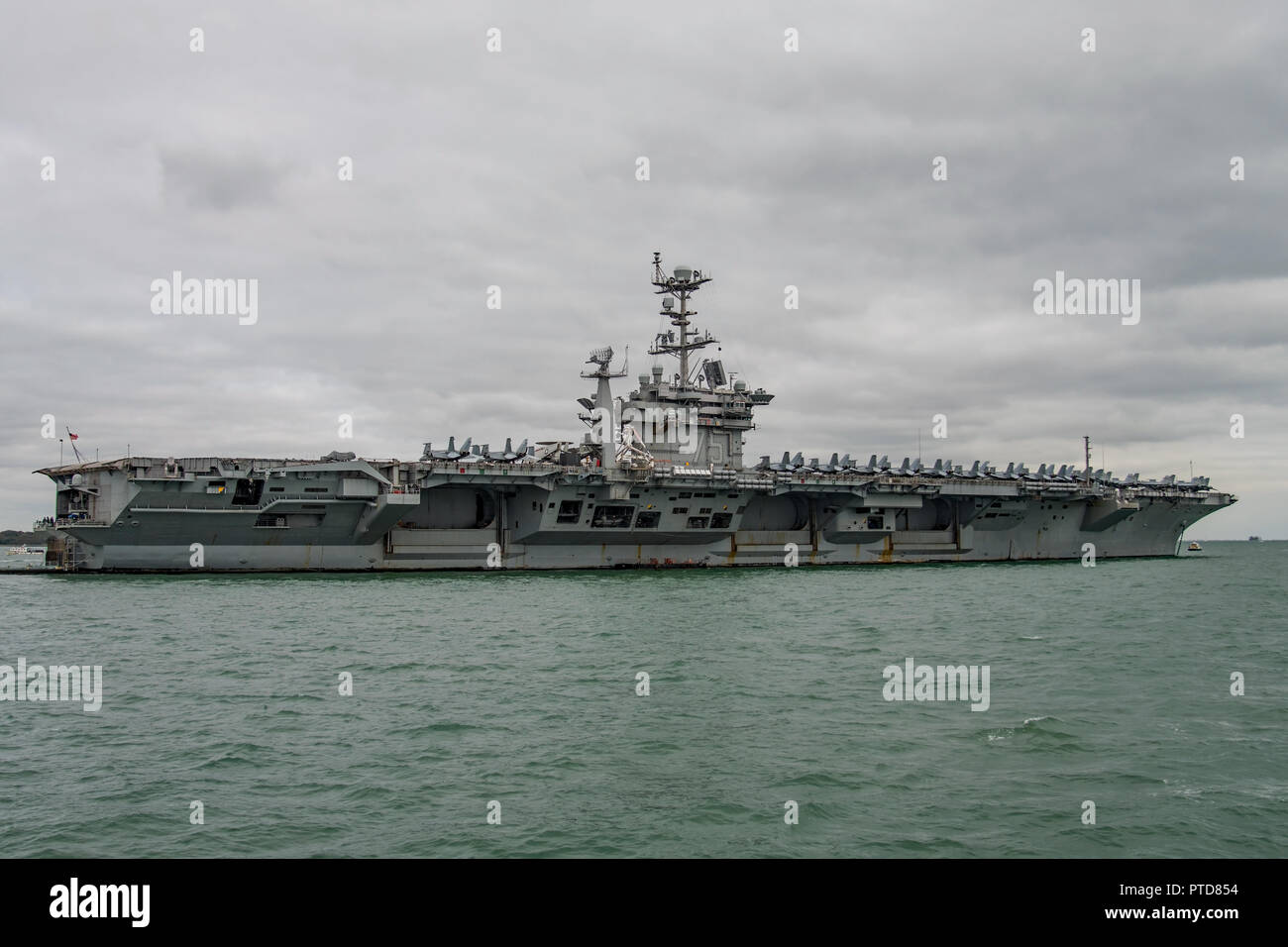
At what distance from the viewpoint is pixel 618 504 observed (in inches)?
1320

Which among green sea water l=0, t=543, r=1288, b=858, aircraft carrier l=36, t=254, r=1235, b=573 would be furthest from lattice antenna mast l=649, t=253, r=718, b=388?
green sea water l=0, t=543, r=1288, b=858

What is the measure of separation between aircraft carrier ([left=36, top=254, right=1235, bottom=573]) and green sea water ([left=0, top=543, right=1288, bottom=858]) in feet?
27.9

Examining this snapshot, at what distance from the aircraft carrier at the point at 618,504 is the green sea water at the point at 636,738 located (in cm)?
849

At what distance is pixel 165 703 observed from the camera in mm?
11805

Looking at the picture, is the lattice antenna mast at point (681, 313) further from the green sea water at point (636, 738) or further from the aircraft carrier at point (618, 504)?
the green sea water at point (636, 738)

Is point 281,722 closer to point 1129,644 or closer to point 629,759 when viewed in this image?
point 629,759

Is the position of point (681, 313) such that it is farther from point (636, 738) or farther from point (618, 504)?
point (636, 738)

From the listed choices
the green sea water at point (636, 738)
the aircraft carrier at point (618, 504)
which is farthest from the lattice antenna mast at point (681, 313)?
the green sea water at point (636, 738)

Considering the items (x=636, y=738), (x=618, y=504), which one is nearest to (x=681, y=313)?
(x=618, y=504)

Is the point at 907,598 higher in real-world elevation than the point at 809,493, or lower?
lower
